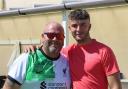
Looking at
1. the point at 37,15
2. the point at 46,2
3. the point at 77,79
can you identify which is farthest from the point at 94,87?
the point at 46,2

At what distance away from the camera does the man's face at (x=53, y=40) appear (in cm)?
342

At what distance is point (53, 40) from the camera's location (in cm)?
344

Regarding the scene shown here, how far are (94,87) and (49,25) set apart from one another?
1.97 ft

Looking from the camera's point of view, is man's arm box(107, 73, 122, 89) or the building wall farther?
the building wall

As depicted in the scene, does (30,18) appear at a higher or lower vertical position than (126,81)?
higher

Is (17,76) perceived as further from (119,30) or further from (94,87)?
(119,30)

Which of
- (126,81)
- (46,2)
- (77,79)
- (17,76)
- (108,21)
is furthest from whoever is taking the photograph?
(46,2)

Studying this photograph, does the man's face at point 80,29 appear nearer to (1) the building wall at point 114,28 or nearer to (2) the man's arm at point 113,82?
(2) the man's arm at point 113,82

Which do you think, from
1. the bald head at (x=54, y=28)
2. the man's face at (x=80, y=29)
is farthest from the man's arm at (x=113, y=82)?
the bald head at (x=54, y=28)

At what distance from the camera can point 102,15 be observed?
23.1 feet

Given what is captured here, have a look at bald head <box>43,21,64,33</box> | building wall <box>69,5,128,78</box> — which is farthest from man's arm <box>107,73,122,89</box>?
building wall <box>69,5,128,78</box>

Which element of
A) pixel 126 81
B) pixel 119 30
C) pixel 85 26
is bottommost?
pixel 126 81

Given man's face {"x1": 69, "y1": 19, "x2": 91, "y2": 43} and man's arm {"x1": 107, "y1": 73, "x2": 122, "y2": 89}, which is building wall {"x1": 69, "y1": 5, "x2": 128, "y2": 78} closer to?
man's face {"x1": 69, "y1": 19, "x2": 91, "y2": 43}

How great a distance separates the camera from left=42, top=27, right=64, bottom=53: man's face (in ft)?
11.2
